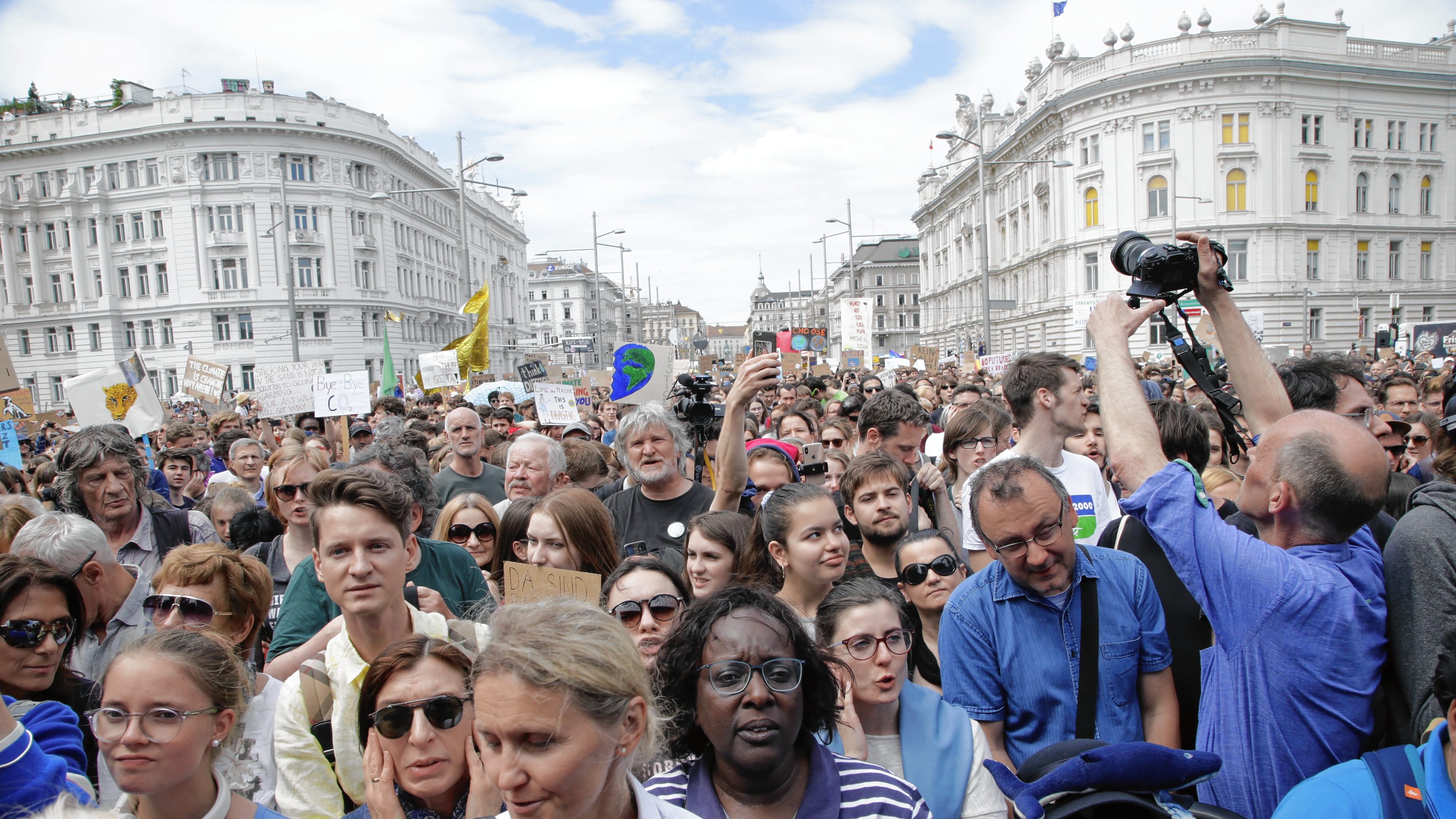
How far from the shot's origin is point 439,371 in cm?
1636

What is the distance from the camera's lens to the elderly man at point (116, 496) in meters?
4.63

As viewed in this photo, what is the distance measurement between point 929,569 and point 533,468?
3.08 m

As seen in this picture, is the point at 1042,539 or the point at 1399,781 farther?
the point at 1042,539

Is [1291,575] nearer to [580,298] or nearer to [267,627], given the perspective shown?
[267,627]

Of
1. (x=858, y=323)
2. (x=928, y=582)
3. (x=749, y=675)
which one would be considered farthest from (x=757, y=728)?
(x=858, y=323)

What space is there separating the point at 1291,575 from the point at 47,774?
3.26 metres

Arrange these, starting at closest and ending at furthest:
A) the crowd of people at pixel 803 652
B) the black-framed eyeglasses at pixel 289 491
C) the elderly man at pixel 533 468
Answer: the crowd of people at pixel 803 652 → the black-framed eyeglasses at pixel 289 491 → the elderly man at pixel 533 468

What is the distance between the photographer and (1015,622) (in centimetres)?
259

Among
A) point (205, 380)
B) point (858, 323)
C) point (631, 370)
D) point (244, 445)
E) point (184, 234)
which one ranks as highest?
point (184, 234)

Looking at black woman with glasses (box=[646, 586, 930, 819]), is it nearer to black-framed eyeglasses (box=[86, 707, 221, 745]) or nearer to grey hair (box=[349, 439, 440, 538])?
black-framed eyeglasses (box=[86, 707, 221, 745])

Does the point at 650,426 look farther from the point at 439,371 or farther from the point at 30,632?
the point at 439,371

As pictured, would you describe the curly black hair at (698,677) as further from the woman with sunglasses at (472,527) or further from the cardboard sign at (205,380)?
the cardboard sign at (205,380)

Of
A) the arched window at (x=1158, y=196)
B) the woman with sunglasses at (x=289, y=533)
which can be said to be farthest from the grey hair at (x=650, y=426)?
the arched window at (x=1158, y=196)

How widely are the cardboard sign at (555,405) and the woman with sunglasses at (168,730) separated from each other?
25.2 feet
